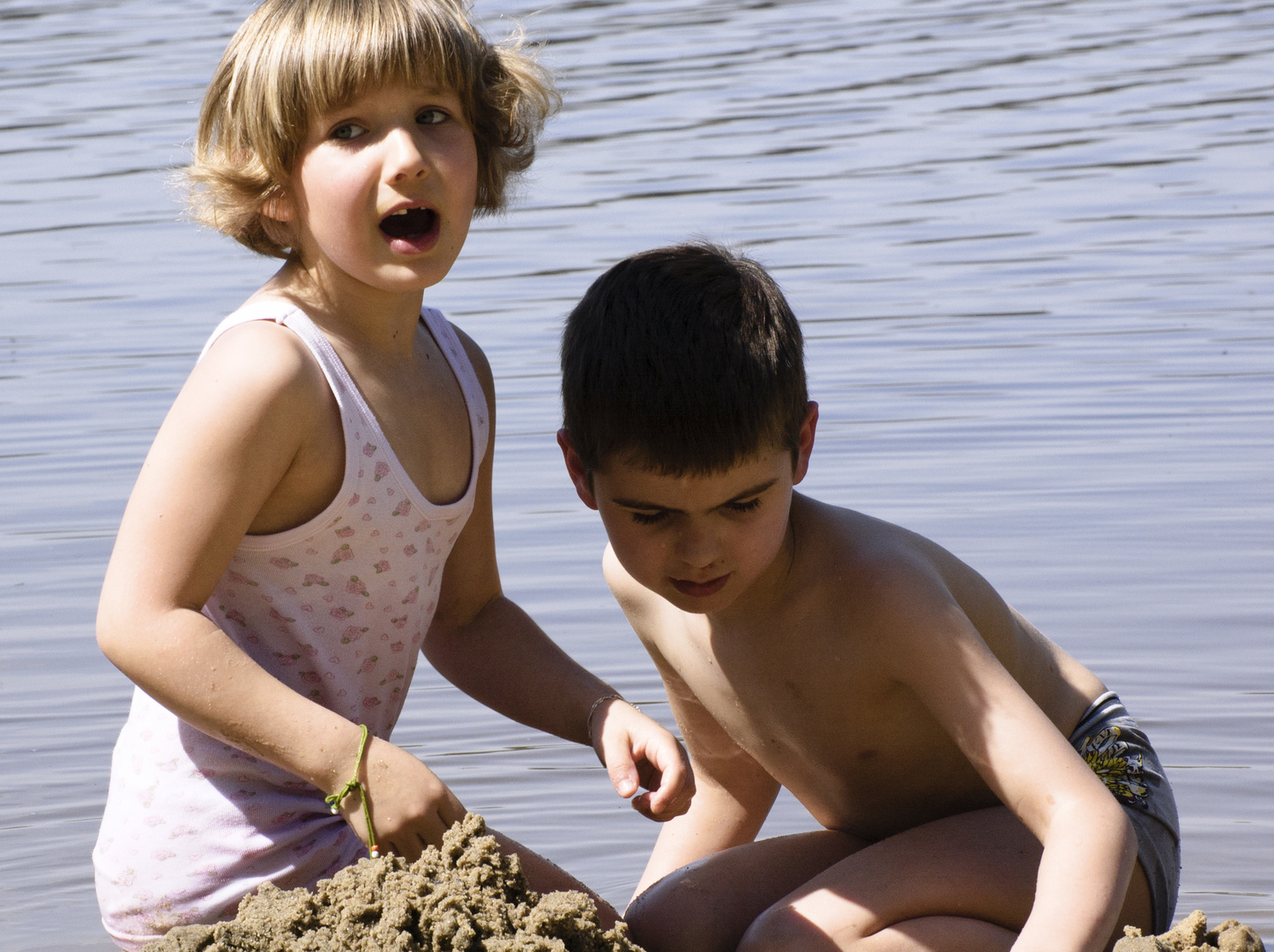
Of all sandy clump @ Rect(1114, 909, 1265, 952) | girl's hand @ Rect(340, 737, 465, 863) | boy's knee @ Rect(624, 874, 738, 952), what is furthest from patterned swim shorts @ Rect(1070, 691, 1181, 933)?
girl's hand @ Rect(340, 737, 465, 863)

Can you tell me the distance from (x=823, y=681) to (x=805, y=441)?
0.39m

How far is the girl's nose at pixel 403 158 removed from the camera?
287cm

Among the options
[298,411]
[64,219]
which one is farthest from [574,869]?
[64,219]

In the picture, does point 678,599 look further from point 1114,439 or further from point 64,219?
point 64,219

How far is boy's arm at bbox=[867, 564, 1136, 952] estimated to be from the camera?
254cm

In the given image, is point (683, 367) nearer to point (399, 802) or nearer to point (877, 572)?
point (877, 572)

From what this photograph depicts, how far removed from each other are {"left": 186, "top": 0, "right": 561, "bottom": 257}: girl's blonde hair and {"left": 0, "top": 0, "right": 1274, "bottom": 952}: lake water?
1308 mm

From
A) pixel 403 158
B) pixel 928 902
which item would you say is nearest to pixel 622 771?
pixel 928 902

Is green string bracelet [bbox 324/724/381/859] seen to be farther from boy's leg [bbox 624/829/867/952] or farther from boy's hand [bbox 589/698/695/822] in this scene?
boy's leg [bbox 624/829/867/952]

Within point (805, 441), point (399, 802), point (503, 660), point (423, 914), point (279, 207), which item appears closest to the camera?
point (423, 914)

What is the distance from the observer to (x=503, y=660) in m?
3.27

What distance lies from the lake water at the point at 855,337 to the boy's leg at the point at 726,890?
0.49 m

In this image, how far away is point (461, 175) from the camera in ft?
9.78

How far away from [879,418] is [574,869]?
3085mm
